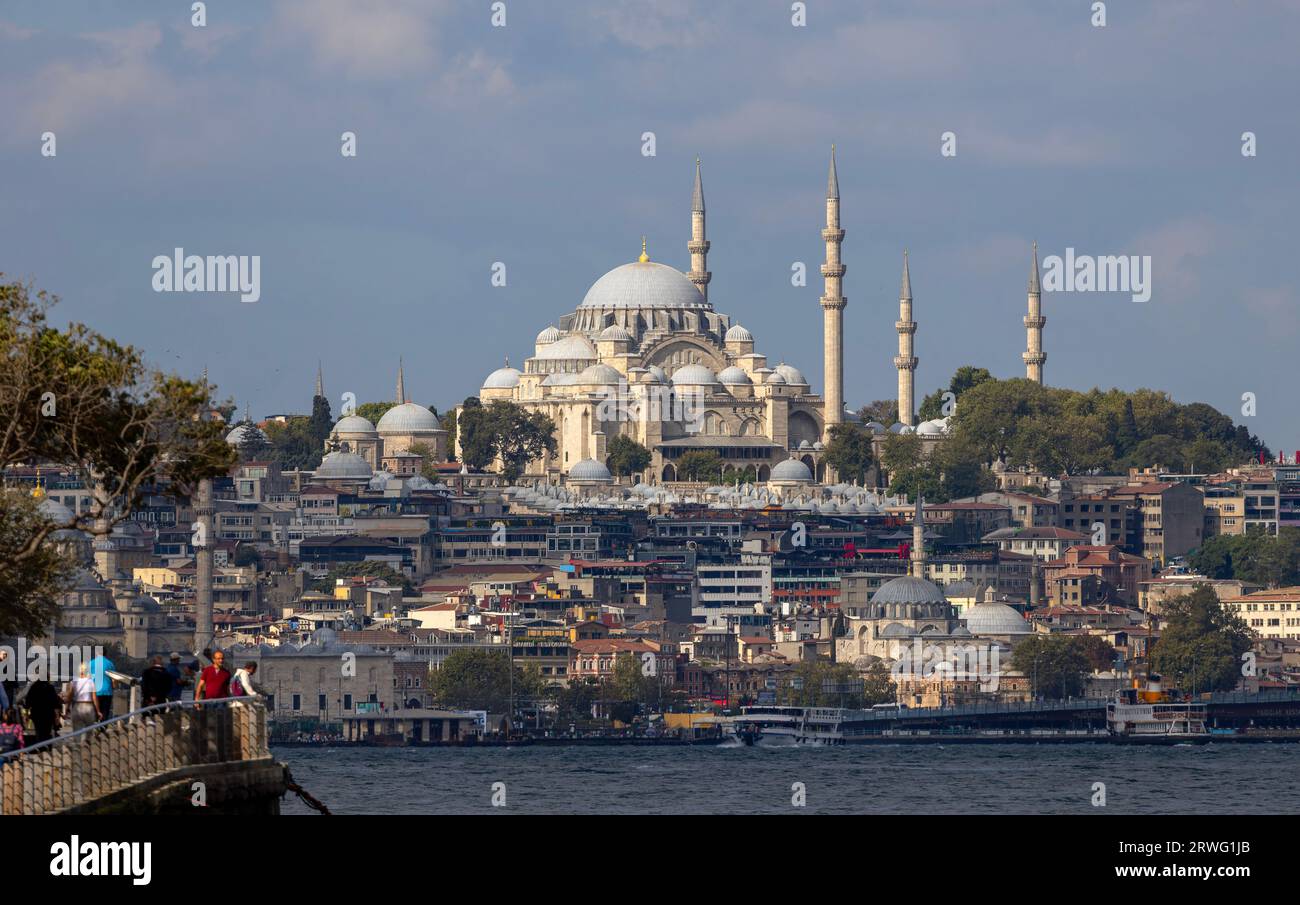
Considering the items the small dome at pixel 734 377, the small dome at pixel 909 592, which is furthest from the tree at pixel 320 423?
the small dome at pixel 909 592

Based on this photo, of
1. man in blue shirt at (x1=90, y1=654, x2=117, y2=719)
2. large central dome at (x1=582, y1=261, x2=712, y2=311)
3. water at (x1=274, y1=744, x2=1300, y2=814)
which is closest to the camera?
man in blue shirt at (x1=90, y1=654, x2=117, y2=719)

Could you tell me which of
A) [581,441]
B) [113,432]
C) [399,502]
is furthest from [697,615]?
[113,432]

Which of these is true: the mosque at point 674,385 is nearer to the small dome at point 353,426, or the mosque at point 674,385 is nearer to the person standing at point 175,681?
the small dome at point 353,426

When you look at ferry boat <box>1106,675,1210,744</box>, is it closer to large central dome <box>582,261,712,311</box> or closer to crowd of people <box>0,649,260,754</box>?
large central dome <box>582,261,712,311</box>

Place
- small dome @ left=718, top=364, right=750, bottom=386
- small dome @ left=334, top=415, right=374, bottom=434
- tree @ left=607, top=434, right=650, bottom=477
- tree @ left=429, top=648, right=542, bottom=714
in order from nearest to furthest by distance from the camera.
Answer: tree @ left=429, top=648, right=542, bottom=714, tree @ left=607, top=434, right=650, bottom=477, small dome @ left=718, top=364, right=750, bottom=386, small dome @ left=334, top=415, right=374, bottom=434

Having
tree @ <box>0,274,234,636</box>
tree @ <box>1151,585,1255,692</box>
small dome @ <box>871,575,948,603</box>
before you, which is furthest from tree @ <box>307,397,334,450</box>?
tree @ <box>0,274,234,636</box>

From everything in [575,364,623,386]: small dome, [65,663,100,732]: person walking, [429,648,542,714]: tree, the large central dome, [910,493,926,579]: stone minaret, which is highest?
the large central dome
